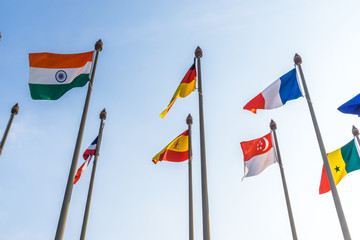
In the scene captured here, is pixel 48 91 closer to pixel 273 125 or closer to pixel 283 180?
pixel 283 180

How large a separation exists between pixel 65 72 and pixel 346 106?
1116cm

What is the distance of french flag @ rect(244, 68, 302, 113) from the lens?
1426 cm

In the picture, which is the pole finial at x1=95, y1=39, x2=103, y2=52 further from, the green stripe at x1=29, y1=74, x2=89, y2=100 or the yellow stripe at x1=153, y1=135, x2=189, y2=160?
the yellow stripe at x1=153, y1=135, x2=189, y2=160

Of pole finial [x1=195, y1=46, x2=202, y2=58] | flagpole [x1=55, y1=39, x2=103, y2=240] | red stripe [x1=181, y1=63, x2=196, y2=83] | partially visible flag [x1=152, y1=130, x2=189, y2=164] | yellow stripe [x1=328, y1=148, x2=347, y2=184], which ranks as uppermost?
pole finial [x1=195, y1=46, x2=202, y2=58]

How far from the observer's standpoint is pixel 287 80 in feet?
48.0

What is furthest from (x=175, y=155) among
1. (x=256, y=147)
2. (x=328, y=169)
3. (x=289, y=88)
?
(x=328, y=169)

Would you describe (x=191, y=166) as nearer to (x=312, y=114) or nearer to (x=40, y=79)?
(x=312, y=114)

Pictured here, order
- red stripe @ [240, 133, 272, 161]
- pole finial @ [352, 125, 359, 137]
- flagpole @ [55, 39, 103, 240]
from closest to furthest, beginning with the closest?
1. flagpole @ [55, 39, 103, 240]
2. pole finial @ [352, 125, 359, 137]
3. red stripe @ [240, 133, 272, 161]

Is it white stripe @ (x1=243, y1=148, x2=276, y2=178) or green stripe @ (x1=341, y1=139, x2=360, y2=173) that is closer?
green stripe @ (x1=341, y1=139, x2=360, y2=173)

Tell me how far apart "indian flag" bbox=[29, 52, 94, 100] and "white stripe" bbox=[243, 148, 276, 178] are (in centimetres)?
948

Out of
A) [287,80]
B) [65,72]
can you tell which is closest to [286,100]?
[287,80]

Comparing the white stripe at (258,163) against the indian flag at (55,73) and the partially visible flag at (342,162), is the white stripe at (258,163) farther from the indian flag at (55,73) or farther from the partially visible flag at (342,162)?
the indian flag at (55,73)

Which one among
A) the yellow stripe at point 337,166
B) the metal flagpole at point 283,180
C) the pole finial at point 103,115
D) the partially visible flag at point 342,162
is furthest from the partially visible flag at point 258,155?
the pole finial at point 103,115

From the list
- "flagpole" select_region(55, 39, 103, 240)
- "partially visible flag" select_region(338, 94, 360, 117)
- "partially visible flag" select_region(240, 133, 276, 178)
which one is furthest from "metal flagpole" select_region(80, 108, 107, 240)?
"partially visible flag" select_region(338, 94, 360, 117)
